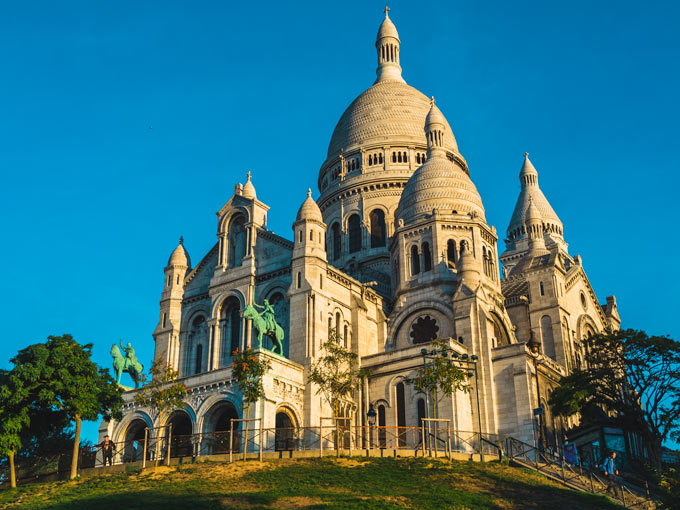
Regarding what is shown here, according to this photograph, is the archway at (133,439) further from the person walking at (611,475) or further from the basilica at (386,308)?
the person walking at (611,475)

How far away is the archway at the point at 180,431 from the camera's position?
5141 centimetres

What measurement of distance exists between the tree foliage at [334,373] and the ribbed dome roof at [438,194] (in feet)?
48.5

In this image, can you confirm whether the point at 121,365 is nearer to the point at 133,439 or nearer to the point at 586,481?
the point at 133,439

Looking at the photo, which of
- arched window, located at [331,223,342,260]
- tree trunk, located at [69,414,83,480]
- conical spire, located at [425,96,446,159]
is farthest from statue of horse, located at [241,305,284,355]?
conical spire, located at [425,96,446,159]

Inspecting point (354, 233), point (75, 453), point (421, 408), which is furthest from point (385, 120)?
point (75, 453)

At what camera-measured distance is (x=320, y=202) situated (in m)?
83.5

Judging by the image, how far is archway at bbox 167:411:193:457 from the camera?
169 feet

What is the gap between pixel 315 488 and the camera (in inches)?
1417

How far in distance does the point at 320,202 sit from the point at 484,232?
23.1 metres

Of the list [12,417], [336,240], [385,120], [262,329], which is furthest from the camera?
[385,120]

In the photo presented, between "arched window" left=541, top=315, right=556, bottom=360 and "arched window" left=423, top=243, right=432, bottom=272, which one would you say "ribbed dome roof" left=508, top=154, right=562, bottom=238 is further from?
"arched window" left=423, top=243, right=432, bottom=272

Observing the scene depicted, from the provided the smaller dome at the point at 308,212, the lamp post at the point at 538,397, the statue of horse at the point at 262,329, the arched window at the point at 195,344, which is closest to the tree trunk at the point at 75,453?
the statue of horse at the point at 262,329

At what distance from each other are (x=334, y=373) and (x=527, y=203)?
49140mm

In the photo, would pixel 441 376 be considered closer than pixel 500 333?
Yes
